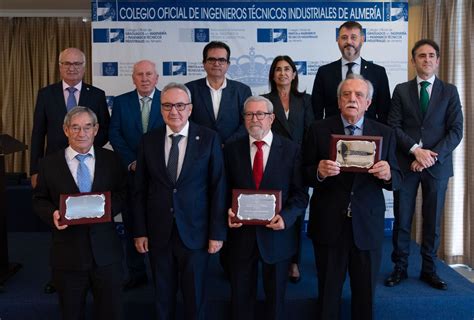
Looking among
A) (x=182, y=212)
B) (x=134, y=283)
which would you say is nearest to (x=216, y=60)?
(x=182, y=212)

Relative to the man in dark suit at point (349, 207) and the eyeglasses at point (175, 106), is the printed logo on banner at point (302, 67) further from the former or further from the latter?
the eyeglasses at point (175, 106)

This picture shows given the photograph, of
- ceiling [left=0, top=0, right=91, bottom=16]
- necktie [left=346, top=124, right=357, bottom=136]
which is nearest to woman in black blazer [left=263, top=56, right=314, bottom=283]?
necktie [left=346, top=124, right=357, bottom=136]

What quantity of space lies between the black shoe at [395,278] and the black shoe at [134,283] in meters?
1.82

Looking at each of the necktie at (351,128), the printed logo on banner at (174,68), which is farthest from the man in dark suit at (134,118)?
the printed logo on banner at (174,68)

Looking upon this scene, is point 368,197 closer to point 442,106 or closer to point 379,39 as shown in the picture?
point 442,106

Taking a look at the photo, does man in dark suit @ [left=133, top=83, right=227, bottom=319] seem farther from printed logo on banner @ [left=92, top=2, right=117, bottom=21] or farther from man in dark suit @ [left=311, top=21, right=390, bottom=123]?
printed logo on banner @ [left=92, top=2, right=117, bottom=21]

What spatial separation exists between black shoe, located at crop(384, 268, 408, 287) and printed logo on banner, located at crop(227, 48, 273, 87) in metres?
2.65

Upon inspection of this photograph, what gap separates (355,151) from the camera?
247cm

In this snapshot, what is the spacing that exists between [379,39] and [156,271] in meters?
3.83

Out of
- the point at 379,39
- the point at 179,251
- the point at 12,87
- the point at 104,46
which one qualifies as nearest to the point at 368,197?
the point at 179,251

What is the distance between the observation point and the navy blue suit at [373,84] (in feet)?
11.6

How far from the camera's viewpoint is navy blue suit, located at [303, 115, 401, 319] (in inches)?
104

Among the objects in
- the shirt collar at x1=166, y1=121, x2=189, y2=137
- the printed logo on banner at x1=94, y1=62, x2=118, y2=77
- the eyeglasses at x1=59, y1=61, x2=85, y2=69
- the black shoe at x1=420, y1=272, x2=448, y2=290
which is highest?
the printed logo on banner at x1=94, y1=62, x2=118, y2=77

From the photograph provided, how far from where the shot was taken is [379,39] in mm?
5203
